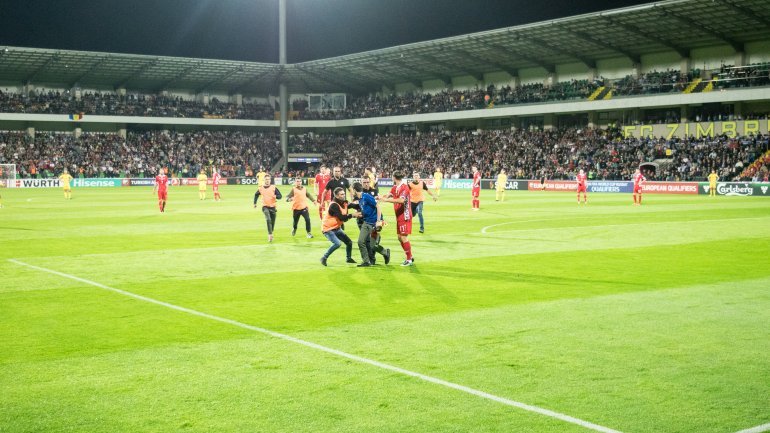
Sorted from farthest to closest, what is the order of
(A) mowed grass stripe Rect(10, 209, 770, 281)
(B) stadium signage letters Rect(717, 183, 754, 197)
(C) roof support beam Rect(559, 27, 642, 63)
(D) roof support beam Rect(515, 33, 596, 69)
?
1. (D) roof support beam Rect(515, 33, 596, 69)
2. (C) roof support beam Rect(559, 27, 642, 63)
3. (B) stadium signage letters Rect(717, 183, 754, 197)
4. (A) mowed grass stripe Rect(10, 209, 770, 281)

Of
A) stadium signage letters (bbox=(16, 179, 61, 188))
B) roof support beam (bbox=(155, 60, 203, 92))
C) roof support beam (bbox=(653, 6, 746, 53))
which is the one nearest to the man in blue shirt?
roof support beam (bbox=(653, 6, 746, 53))

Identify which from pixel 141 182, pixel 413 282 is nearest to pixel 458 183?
pixel 141 182

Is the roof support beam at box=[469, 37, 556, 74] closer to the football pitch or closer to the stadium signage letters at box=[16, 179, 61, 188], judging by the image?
the stadium signage letters at box=[16, 179, 61, 188]

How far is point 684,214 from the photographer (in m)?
31.0

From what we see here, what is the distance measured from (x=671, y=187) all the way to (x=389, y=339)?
158 ft

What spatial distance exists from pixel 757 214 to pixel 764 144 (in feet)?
84.4

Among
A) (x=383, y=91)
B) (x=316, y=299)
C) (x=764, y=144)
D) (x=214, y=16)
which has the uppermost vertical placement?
(x=214, y=16)

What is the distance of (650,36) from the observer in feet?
197

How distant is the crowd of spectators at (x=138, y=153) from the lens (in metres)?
76.8

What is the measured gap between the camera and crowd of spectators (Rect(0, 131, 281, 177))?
252 feet

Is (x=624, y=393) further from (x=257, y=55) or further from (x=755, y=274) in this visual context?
(x=257, y=55)

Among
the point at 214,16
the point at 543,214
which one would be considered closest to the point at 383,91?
the point at 214,16

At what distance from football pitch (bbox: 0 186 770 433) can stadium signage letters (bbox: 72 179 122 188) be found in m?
59.4

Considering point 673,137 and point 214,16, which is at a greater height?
point 214,16
